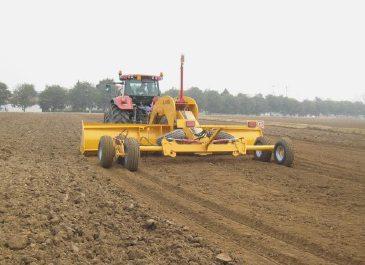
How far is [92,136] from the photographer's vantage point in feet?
31.2

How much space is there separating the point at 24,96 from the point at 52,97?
7.06m

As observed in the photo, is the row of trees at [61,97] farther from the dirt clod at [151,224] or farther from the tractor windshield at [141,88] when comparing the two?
the dirt clod at [151,224]

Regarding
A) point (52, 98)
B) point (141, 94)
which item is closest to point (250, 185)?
point (141, 94)

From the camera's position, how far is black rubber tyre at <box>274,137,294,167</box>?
348 inches

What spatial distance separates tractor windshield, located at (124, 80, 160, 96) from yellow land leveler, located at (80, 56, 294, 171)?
276 centimetres

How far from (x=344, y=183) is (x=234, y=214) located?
291cm

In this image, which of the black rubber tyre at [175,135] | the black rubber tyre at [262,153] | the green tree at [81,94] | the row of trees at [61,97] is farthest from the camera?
the green tree at [81,94]

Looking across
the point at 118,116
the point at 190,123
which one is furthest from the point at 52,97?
the point at 190,123

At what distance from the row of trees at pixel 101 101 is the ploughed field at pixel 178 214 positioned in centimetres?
5282

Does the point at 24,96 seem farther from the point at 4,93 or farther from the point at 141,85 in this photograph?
the point at 141,85

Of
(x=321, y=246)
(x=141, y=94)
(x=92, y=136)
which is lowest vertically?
(x=321, y=246)

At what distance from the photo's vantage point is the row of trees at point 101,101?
7756 cm

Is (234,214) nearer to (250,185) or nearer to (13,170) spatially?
(250,185)

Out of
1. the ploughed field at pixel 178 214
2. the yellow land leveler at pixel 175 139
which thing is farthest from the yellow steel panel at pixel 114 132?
the ploughed field at pixel 178 214
